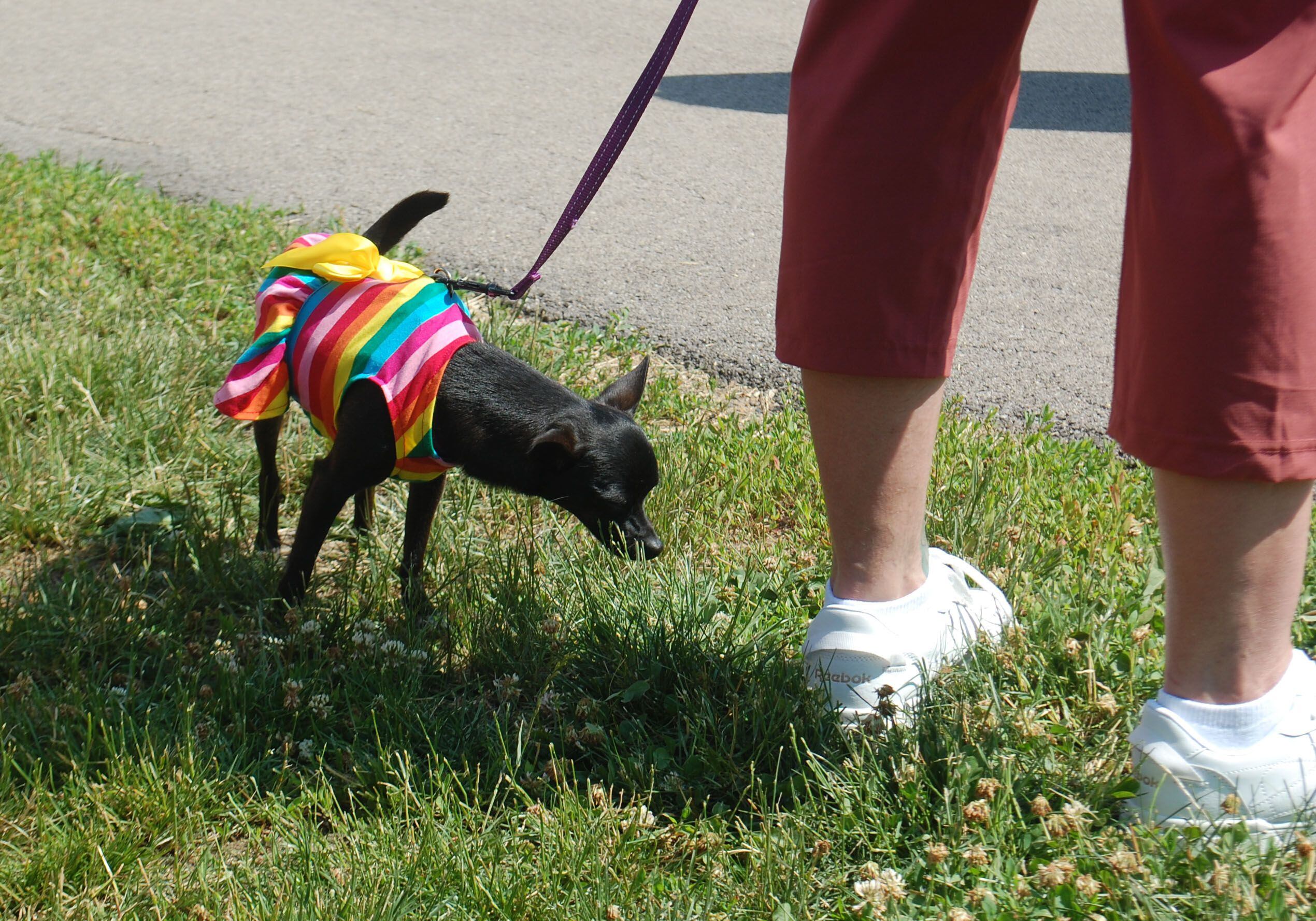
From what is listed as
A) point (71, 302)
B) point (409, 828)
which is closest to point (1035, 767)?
point (409, 828)

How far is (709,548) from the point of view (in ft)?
9.76

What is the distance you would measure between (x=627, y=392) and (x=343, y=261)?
76 centimetres

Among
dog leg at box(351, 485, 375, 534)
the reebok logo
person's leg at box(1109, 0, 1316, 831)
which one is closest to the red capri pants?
person's leg at box(1109, 0, 1316, 831)

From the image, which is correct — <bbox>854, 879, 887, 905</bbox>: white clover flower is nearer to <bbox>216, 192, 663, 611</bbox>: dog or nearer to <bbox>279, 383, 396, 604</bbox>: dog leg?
<bbox>216, 192, 663, 611</bbox>: dog

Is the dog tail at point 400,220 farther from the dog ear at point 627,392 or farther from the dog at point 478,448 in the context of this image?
the dog ear at point 627,392

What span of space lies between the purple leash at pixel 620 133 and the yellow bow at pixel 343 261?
0.79 feet

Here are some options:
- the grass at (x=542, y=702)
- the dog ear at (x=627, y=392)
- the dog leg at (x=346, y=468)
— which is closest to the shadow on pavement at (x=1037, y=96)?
the grass at (x=542, y=702)

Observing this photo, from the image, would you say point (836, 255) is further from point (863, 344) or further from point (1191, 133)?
point (1191, 133)

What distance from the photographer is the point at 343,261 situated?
2.79m

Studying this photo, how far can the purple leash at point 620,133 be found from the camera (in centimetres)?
241

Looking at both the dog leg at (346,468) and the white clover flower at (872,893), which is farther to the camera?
the dog leg at (346,468)

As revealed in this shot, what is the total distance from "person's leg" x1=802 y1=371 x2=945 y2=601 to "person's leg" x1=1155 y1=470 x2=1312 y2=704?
433 millimetres

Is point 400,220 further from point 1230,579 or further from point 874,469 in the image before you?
point 1230,579

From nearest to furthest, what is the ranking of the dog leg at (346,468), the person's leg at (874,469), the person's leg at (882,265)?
the person's leg at (882,265) → the person's leg at (874,469) → the dog leg at (346,468)
